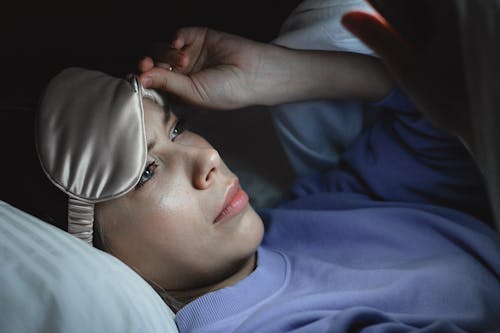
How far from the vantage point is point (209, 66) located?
1137 millimetres

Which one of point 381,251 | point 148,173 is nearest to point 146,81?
point 148,173

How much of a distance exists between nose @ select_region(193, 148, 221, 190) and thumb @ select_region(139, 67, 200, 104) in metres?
0.12

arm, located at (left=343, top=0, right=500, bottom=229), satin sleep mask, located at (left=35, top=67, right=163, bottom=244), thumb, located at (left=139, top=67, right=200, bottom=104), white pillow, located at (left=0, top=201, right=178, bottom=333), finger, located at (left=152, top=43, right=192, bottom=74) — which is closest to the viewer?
arm, located at (left=343, top=0, right=500, bottom=229)

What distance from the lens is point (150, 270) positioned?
97 cm

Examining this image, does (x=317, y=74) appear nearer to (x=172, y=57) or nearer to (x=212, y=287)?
(x=172, y=57)

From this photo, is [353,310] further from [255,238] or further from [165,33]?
[165,33]

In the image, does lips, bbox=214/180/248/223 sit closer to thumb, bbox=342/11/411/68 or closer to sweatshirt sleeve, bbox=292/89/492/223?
sweatshirt sleeve, bbox=292/89/492/223

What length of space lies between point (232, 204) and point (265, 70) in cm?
29

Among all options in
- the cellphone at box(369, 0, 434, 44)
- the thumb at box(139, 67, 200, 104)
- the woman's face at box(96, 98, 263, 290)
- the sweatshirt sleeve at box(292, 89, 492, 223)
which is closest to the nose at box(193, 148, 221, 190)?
the woman's face at box(96, 98, 263, 290)

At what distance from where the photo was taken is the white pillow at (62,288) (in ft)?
2.39

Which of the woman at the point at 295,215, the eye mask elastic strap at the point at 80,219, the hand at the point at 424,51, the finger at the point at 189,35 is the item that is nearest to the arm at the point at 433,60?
the hand at the point at 424,51

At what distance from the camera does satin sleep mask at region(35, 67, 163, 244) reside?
887 mm

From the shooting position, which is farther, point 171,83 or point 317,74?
point 317,74

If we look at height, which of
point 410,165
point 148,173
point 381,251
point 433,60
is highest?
point 433,60
